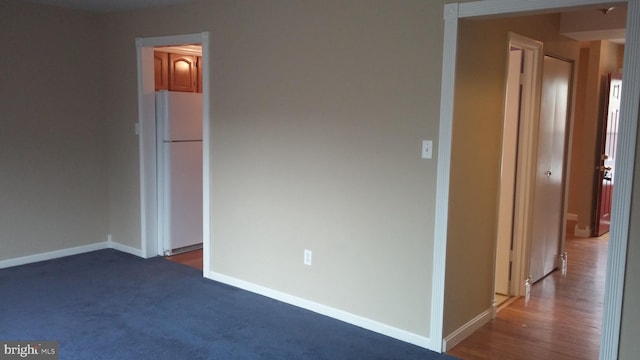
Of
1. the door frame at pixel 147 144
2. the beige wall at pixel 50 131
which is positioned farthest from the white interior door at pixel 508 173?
the beige wall at pixel 50 131

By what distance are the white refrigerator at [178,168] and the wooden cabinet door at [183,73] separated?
909mm

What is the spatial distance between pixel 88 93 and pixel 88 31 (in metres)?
0.59

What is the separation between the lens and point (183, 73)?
20.2 ft

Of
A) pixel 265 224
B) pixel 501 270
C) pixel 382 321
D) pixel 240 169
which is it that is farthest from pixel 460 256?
pixel 240 169

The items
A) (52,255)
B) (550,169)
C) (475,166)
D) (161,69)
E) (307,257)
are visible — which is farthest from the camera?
(161,69)

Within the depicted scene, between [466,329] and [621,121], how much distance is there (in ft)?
5.35

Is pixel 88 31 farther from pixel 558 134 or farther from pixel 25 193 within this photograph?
pixel 558 134

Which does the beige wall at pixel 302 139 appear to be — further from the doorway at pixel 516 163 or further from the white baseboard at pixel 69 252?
the doorway at pixel 516 163

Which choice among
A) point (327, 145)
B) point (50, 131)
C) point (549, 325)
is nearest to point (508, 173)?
point (549, 325)

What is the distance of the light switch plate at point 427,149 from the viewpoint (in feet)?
10.4

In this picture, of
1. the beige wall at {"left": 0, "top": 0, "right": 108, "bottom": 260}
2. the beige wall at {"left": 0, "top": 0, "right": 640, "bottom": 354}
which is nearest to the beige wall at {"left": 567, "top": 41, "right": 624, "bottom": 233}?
the beige wall at {"left": 0, "top": 0, "right": 640, "bottom": 354}

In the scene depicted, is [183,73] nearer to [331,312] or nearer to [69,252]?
Result: [69,252]

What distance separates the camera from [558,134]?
470 centimetres

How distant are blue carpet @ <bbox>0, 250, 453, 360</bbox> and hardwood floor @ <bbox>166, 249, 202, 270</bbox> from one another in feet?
0.89
